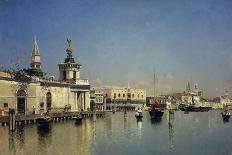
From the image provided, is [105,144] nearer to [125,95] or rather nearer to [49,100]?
[49,100]

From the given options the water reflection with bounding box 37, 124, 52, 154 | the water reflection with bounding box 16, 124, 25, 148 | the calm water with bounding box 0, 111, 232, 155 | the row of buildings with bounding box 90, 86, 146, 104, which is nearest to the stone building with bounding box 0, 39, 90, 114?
the water reflection with bounding box 37, 124, 52, 154

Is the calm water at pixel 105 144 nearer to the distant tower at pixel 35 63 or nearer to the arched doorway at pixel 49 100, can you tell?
the arched doorway at pixel 49 100

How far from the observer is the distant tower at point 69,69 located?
35562 mm

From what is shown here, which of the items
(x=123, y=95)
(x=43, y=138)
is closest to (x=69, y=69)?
(x=43, y=138)

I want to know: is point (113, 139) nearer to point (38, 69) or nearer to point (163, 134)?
point (163, 134)

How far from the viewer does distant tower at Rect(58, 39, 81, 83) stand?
3556 cm

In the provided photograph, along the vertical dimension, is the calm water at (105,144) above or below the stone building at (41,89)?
below

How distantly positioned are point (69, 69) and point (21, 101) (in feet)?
35.5

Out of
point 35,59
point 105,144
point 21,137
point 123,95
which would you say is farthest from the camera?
point 123,95

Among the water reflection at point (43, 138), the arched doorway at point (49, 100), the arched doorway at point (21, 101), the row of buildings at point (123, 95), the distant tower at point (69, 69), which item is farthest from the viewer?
the row of buildings at point (123, 95)

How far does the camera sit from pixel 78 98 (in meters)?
35.7

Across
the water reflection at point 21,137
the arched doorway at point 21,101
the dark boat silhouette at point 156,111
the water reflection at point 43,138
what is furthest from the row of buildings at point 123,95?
the water reflection at point 21,137

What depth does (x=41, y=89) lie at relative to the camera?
27.8 m

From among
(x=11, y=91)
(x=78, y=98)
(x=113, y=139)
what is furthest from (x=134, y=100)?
(x=113, y=139)
